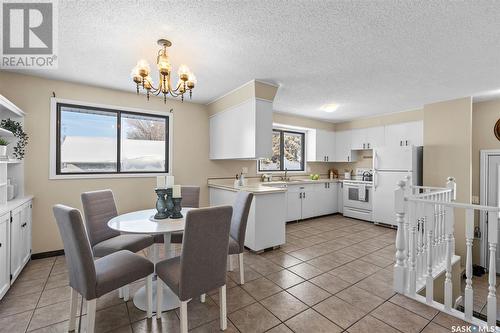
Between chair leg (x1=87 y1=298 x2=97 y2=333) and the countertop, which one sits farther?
the countertop

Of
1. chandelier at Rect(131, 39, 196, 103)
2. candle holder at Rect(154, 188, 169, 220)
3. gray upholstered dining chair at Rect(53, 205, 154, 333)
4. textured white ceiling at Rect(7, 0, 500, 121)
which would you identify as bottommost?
gray upholstered dining chair at Rect(53, 205, 154, 333)

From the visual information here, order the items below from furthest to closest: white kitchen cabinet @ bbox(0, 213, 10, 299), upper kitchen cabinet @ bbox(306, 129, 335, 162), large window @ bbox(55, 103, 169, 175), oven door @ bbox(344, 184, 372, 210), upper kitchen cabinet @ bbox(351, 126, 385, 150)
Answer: upper kitchen cabinet @ bbox(306, 129, 335, 162) → upper kitchen cabinet @ bbox(351, 126, 385, 150) → oven door @ bbox(344, 184, 372, 210) → large window @ bbox(55, 103, 169, 175) → white kitchen cabinet @ bbox(0, 213, 10, 299)

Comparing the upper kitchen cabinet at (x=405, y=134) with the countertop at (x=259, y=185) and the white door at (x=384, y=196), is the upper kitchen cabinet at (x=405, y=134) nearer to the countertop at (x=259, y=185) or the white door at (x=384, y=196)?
the white door at (x=384, y=196)

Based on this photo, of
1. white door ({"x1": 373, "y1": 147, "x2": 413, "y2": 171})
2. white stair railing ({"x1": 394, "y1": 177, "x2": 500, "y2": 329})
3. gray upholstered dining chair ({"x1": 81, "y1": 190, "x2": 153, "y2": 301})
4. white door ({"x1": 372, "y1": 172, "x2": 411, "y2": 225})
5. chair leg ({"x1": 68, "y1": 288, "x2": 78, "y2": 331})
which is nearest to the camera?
chair leg ({"x1": 68, "y1": 288, "x2": 78, "y2": 331})

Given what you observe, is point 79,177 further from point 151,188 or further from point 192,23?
point 192,23

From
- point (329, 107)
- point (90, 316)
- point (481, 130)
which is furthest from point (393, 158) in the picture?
point (90, 316)

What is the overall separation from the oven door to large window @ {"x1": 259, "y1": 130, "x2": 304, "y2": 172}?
1.23m

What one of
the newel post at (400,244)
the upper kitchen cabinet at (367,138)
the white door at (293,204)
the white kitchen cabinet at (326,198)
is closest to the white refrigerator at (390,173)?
the upper kitchen cabinet at (367,138)

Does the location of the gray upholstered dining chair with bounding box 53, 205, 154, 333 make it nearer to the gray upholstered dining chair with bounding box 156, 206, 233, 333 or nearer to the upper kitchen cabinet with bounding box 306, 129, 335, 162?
the gray upholstered dining chair with bounding box 156, 206, 233, 333

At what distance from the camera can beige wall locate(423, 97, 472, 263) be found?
3.87m

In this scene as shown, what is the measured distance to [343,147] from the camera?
20.0 ft

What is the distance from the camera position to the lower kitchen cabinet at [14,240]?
84.8 inches

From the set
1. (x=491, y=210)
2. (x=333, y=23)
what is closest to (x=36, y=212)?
(x=333, y=23)

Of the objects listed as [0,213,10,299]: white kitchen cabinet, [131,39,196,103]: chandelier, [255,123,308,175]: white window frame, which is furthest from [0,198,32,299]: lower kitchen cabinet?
[255,123,308,175]: white window frame
